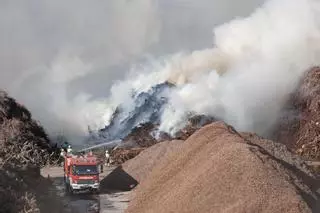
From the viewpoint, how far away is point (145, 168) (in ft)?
113

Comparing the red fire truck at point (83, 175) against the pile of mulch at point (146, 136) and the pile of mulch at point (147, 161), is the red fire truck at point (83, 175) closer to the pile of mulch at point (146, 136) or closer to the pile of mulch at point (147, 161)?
the pile of mulch at point (147, 161)

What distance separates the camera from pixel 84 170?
1225 inches

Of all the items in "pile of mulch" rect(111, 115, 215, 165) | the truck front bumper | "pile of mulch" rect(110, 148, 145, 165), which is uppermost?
"pile of mulch" rect(111, 115, 215, 165)

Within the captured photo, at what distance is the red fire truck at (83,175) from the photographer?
101 feet

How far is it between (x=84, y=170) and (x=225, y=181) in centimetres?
1421

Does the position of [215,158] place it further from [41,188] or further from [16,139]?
[16,139]

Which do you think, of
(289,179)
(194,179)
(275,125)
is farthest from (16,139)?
(275,125)

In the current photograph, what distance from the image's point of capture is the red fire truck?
30891 mm

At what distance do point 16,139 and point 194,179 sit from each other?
61.8 ft

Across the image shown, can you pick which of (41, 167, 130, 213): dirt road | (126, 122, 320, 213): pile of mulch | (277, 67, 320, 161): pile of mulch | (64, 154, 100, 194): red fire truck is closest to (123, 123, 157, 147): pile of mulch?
(277, 67, 320, 161): pile of mulch

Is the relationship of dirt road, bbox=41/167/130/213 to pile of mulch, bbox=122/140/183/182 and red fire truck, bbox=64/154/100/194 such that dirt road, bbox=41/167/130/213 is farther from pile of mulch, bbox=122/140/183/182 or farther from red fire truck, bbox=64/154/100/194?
pile of mulch, bbox=122/140/183/182

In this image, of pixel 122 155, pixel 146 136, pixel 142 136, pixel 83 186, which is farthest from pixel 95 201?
pixel 142 136

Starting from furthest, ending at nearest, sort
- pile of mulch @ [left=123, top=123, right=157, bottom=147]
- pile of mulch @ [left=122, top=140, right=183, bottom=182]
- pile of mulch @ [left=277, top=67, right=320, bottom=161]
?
pile of mulch @ [left=123, top=123, right=157, bottom=147], pile of mulch @ [left=277, top=67, right=320, bottom=161], pile of mulch @ [left=122, top=140, right=183, bottom=182]

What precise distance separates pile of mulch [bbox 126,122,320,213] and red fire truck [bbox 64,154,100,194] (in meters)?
7.40
